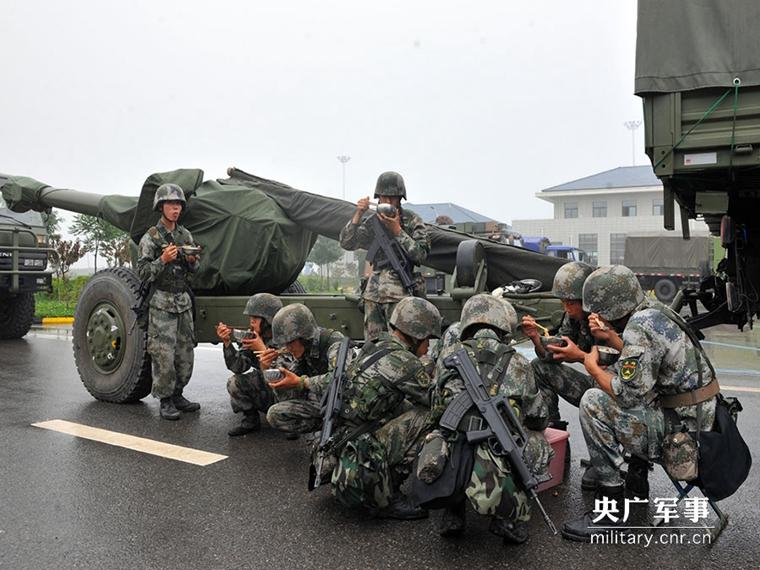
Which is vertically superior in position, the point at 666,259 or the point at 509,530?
the point at 666,259

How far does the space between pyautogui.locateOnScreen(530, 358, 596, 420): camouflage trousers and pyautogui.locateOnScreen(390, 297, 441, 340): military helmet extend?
93cm

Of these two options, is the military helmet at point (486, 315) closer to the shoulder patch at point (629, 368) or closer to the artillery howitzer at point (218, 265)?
the shoulder patch at point (629, 368)

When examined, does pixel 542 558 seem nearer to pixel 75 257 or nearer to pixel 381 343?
pixel 381 343

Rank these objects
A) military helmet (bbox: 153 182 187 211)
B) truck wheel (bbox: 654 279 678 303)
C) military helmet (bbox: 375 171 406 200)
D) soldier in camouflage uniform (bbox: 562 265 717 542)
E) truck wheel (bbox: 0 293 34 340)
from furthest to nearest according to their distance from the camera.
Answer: truck wheel (bbox: 654 279 678 303)
truck wheel (bbox: 0 293 34 340)
military helmet (bbox: 153 182 187 211)
military helmet (bbox: 375 171 406 200)
soldier in camouflage uniform (bbox: 562 265 717 542)

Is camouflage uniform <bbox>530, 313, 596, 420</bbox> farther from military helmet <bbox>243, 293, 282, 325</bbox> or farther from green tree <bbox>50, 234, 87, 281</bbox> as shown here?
green tree <bbox>50, 234, 87, 281</bbox>

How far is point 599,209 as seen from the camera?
40.0 meters

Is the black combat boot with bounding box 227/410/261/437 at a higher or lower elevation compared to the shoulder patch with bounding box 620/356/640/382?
lower

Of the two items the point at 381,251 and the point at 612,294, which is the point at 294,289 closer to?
the point at 381,251

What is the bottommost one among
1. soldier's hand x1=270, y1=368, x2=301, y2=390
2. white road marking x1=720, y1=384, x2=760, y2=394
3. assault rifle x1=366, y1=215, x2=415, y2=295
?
white road marking x1=720, y1=384, x2=760, y2=394

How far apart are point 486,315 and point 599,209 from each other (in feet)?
128

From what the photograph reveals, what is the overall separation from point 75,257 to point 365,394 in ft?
62.9

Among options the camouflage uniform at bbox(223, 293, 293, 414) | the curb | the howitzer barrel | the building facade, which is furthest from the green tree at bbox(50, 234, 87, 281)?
the building facade

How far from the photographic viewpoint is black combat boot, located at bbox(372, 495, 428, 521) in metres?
3.31

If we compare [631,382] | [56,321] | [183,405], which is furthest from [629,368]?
[56,321]
